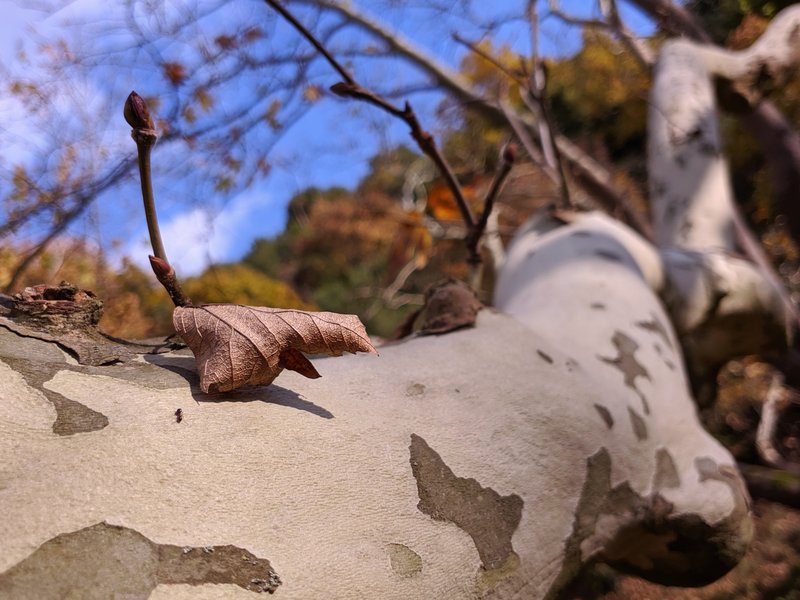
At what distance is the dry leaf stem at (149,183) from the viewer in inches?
20.8

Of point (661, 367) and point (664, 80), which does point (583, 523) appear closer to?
point (661, 367)

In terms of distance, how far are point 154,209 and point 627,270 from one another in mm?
1292

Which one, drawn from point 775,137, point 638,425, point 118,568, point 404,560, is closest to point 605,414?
point 638,425

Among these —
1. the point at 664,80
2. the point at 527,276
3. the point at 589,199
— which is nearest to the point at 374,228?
the point at 589,199

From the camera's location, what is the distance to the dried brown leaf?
0.54 meters

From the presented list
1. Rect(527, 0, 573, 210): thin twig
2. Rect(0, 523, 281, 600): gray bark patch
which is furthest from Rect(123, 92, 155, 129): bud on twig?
Rect(527, 0, 573, 210): thin twig

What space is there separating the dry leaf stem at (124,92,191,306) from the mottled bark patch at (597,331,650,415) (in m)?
0.80

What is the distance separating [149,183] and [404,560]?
0.48 meters

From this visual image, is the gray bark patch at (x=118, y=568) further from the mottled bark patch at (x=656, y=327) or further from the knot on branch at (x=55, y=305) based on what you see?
the mottled bark patch at (x=656, y=327)

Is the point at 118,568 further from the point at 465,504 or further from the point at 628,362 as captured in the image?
the point at 628,362

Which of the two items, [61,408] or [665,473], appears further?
[665,473]

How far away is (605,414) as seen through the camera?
89 cm

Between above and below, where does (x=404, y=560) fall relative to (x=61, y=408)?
below

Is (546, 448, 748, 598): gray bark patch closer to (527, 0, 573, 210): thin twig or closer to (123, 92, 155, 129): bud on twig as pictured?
(123, 92, 155, 129): bud on twig
